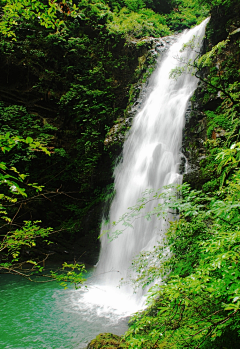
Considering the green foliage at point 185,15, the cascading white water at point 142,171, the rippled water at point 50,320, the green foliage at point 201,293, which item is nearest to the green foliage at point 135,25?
the green foliage at point 185,15

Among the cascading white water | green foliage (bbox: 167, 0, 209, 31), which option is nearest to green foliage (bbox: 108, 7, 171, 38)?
green foliage (bbox: 167, 0, 209, 31)

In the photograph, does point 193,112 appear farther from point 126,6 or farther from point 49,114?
point 126,6

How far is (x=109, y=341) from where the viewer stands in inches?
150

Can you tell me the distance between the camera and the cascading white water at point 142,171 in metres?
6.64

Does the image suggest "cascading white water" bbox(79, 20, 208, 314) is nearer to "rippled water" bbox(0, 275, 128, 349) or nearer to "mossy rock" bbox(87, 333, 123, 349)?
"rippled water" bbox(0, 275, 128, 349)

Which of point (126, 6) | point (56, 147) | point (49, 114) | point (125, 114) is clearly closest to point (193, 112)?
point (125, 114)

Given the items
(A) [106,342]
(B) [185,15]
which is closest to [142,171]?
(A) [106,342]

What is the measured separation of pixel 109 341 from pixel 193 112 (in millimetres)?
6695

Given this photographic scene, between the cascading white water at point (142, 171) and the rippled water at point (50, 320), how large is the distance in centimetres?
62

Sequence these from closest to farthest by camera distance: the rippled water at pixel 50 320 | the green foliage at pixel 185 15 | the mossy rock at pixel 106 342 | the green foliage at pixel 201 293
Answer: the green foliage at pixel 201 293 → the mossy rock at pixel 106 342 → the rippled water at pixel 50 320 → the green foliage at pixel 185 15

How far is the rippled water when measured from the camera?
4465 mm

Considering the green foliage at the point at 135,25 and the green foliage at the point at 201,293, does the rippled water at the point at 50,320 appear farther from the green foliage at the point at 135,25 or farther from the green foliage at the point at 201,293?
the green foliage at the point at 135,25

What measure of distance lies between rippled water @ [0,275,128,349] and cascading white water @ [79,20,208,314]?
0.62m

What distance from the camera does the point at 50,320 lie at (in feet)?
17.3
